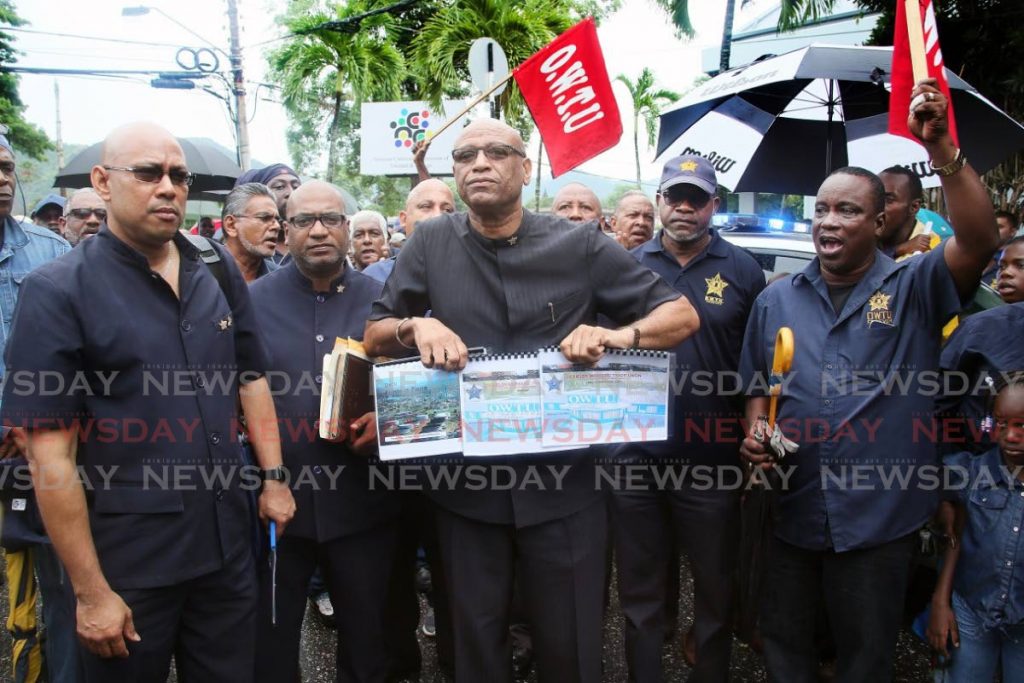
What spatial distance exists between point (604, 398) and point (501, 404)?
1.09 feet

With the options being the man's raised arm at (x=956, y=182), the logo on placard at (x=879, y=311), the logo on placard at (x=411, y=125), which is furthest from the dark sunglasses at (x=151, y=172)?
the logo on placard at (x=411, y=125)

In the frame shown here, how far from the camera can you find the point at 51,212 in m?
6.57

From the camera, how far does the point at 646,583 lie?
3078 mm

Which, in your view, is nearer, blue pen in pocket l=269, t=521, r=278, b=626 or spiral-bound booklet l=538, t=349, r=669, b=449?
spiral-bound booklet l=538, t=349, r=669, b=449

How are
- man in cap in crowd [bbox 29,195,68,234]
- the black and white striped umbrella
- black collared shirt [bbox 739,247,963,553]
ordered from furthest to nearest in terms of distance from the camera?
man in cap in crowd [bbox 29,195,68,234] → the black and white striped umbrella → black collared shirt [bbox 739,247,963,553]

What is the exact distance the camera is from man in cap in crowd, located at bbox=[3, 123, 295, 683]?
6.36ft

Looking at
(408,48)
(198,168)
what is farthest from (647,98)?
(198,168)

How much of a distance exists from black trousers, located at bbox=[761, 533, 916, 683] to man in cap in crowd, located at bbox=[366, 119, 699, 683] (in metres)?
0.79

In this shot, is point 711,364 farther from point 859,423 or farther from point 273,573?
point 273,573

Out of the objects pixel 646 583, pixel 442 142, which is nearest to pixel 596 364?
pixel 646 583

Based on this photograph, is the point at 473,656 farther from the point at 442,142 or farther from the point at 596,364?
the point at 442,142

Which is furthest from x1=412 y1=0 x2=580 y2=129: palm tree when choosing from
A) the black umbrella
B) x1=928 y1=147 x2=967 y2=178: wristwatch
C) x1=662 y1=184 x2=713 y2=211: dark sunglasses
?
x1=928 y1=147 x2=967 y2=178: wristwatch

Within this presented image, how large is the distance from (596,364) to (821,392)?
93cm

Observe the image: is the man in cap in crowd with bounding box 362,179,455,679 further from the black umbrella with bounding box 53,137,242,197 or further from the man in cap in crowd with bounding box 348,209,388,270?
the black umbrella with bounding box 53,137,242,197
